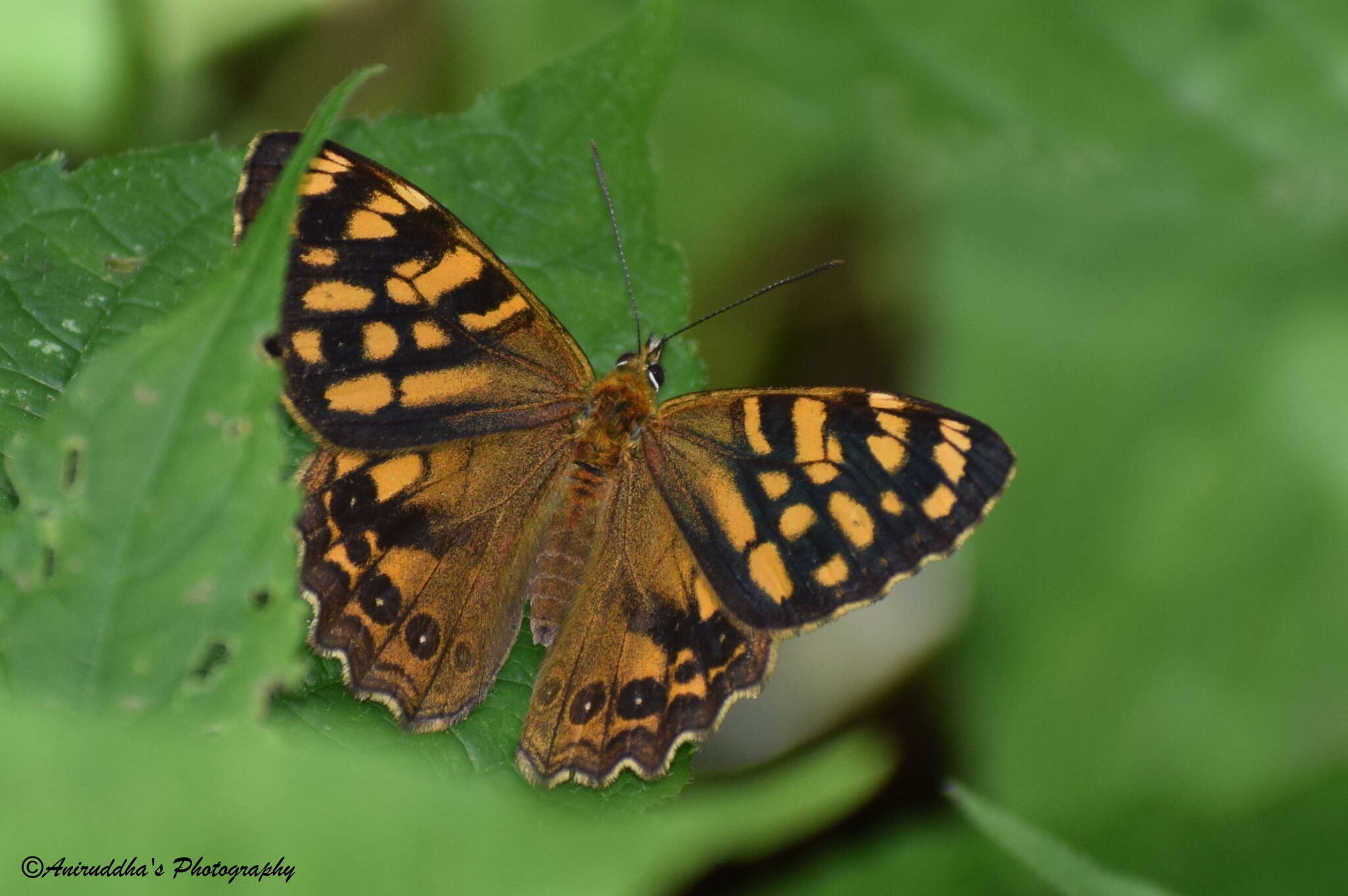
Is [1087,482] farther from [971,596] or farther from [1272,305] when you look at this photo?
[1272,305]

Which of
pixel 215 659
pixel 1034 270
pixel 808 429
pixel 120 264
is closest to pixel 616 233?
pixel 808 429

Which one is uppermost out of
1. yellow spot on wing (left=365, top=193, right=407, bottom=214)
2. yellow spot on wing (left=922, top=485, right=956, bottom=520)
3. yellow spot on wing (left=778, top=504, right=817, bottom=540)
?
yellow spot on wing (left=365, top=193, right=407, bottom=214)

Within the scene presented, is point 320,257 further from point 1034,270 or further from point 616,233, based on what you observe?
point 1034,270

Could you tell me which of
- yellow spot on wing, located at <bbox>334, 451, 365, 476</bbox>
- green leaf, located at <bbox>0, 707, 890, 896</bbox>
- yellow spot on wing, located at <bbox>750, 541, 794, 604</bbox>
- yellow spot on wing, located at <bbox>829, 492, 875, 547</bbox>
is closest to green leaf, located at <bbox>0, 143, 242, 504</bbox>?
yellow spot on wing, located at <bbox>334, 451, 365, 476</bbox>

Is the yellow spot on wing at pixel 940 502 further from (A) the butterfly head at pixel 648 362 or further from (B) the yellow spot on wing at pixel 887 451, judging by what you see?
(A) the butterfly head at pixel 648 362

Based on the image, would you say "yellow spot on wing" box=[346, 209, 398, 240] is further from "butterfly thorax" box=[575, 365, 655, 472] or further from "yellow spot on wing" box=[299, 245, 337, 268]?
"butterfly thorax" box=[575, 365, 655, 472]
